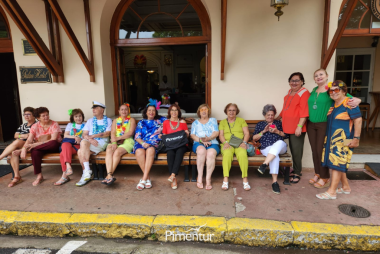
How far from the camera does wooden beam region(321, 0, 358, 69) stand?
337 centimetres

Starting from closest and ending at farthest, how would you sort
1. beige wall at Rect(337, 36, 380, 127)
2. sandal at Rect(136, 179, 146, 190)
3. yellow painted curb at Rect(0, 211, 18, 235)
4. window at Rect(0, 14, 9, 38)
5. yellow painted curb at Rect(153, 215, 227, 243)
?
1. yellow painted curb at Rect(153, 215, 227, 243)
2. yellow painted curb at Rect(0, 211, 18, 235)
3. sandal at Rect(136, 179, 146, 190)
4. window at Rect(0, 14, 9, 38)
5. beige wall at Rect(337, 36, 380, 127)

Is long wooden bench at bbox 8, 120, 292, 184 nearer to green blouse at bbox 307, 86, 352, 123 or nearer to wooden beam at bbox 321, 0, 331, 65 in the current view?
green blouse at bbox 307, 86, 352, 123

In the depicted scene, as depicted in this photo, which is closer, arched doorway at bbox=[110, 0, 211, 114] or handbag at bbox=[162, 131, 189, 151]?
handbag at bbox=[162, 131, 189, 151]

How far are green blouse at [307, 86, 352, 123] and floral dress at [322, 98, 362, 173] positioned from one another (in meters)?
0.11

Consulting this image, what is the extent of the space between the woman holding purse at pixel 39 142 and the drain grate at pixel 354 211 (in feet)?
15.0

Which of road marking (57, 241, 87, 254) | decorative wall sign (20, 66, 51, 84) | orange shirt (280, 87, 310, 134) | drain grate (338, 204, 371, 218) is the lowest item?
road marking (57, 241, 87, 254)

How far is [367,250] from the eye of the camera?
2447 mm

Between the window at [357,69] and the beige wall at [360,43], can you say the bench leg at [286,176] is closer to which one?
the window at [357,69]

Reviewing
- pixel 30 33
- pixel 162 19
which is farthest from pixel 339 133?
pixel 30 33

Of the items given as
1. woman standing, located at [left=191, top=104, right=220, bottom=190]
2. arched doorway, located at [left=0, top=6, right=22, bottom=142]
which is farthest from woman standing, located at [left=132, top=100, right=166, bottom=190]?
arched doorway, located at [left=0, top=6, right=22, bottom=142]

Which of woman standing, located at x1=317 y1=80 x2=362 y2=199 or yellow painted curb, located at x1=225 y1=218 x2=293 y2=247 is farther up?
woman standing, located at x1=317 y1=80 x2=362 y2=199

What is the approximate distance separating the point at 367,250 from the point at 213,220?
162cm

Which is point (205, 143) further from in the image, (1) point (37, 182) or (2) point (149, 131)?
(1) point (37, 182)

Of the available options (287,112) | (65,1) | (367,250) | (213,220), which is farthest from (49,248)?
(65,1)
